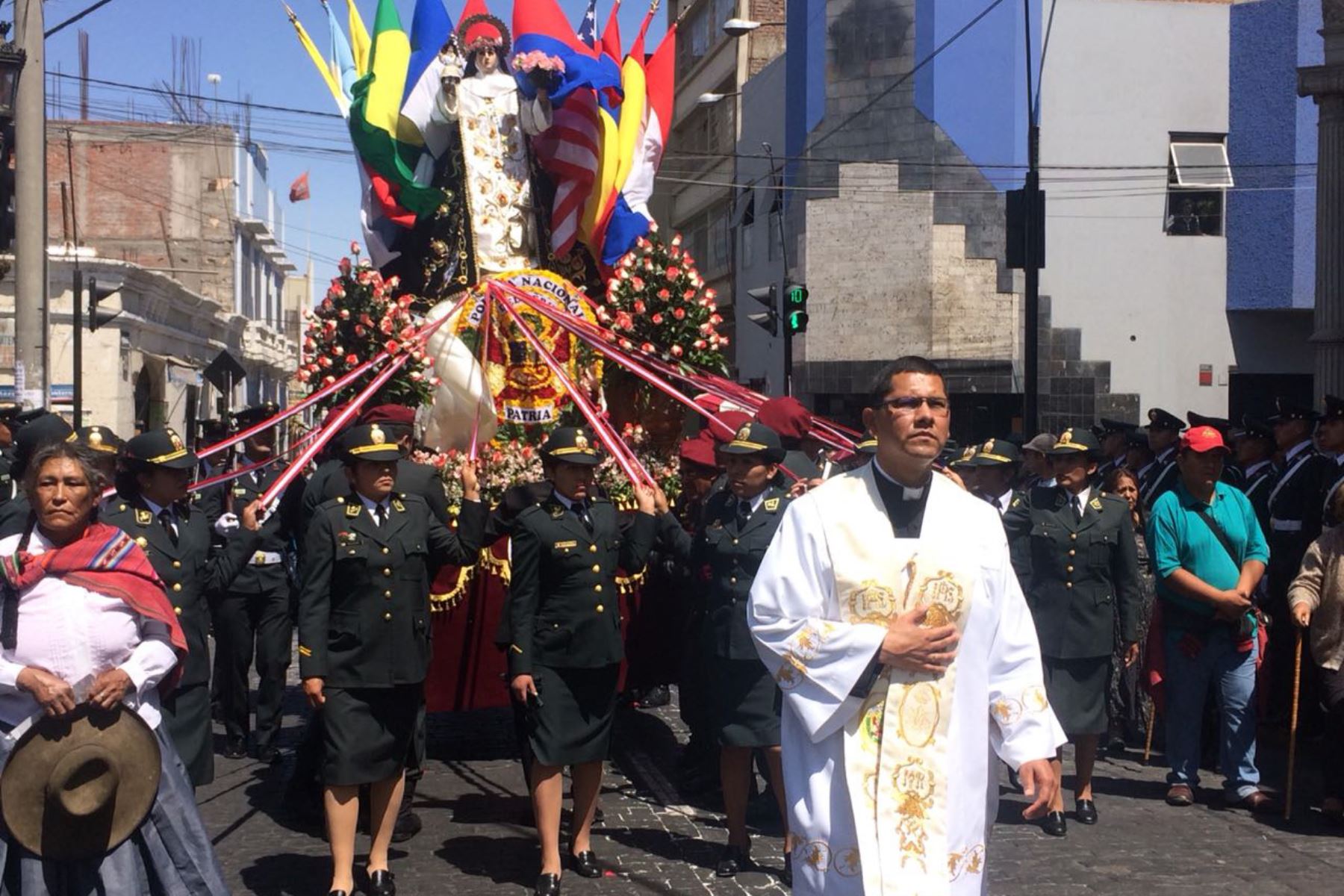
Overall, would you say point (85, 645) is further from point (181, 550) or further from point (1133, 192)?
point (1133, 192)

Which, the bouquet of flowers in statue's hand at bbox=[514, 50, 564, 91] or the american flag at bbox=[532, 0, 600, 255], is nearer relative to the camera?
the bouquet of flowers in statue's hand at bbox=[514, 50, 564, 91]

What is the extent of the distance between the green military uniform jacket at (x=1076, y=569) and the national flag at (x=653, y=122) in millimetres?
4579

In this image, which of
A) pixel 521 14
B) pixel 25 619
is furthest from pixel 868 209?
pixel 25 619

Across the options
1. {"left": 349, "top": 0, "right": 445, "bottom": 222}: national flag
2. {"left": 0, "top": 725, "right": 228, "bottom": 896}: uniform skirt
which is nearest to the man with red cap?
{"left": 0, "top": 725, "right": 228, "bottom": 896}: uniform skirt

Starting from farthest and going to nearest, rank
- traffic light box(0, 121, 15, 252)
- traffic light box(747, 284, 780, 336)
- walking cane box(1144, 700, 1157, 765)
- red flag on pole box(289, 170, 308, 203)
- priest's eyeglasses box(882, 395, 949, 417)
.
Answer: red flag on pole box(289, 170, 308, 203) → traffic light box(747, 284, 780, 336) → traffic light box(0, 121, 15, 252) → walking cane box(1144, 700, 1157, 765) → priest's eyeglasses box(882, 395, 949, 417)

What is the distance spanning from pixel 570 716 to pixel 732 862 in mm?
964

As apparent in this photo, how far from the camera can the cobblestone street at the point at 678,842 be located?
6.54 meters

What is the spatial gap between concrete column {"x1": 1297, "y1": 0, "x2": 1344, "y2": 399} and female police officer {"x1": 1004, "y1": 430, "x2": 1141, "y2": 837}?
262 inches

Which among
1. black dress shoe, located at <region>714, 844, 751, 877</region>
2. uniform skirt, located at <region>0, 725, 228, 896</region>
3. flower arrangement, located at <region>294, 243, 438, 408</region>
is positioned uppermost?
flower arrangement, located at <region>294, 243, 438, 408</region>

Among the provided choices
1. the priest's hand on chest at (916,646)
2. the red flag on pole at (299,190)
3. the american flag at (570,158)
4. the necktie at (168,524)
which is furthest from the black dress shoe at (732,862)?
the red flag on pole at (299,190)

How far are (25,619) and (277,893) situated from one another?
2.16m

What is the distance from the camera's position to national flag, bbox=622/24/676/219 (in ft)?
38.0

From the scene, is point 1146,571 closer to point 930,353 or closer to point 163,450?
point 163,450

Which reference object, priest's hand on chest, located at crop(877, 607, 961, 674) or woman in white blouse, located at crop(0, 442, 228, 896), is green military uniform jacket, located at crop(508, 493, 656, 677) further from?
A: priest's hand on chest, located at crop(877, 607, 961, 674)
